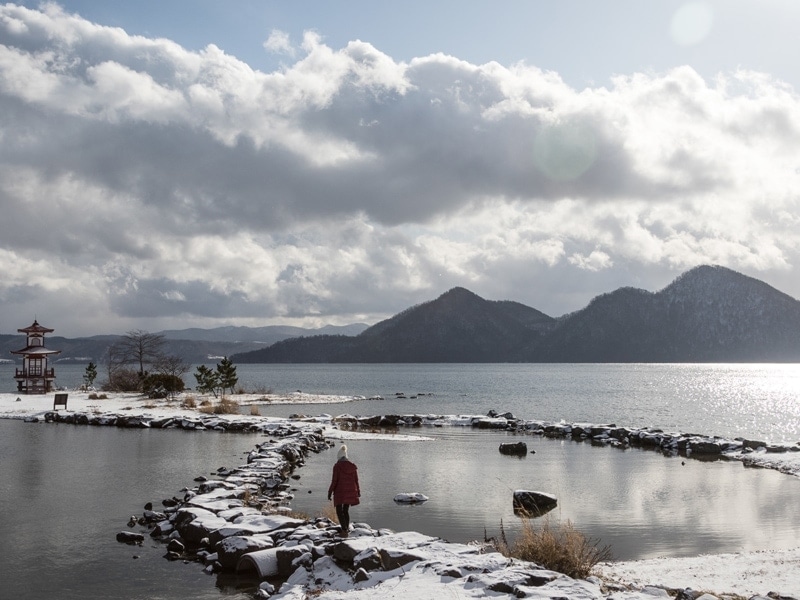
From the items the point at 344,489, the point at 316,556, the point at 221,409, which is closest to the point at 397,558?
the point at 316,556

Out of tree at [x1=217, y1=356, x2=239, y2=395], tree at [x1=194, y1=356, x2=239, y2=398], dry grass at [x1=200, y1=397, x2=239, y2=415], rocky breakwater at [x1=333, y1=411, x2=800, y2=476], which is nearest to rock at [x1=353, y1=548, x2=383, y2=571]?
rocky breakwater at [x1=333, y1=411, x2=800, y2=476]

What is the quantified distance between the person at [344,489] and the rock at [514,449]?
54.7 feet

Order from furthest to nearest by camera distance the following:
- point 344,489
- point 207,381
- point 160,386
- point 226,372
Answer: point 207,381 < point 226,372 < point 160,386 < point 344,489

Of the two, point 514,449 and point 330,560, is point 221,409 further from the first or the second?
point 330,560

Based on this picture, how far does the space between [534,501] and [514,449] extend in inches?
482

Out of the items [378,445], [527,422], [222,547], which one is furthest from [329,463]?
[527,422]

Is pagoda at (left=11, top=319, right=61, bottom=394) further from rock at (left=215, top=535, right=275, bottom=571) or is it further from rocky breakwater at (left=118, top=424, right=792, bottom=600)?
rock at (left=215, top=535, right=275, bottom=571)

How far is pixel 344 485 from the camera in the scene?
42.8ft

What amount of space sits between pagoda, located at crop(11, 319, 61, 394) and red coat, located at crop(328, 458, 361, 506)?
53019 millimetres

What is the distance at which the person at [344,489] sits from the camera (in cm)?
1290

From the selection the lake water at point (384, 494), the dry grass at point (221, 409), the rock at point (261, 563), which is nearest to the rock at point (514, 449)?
the lake water at point (384, 494)

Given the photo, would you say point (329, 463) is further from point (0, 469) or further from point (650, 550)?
point (650, 550)

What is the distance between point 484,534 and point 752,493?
1084 centimetres

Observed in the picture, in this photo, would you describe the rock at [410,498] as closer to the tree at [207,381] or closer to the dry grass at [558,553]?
the dry grass at [558,553]
